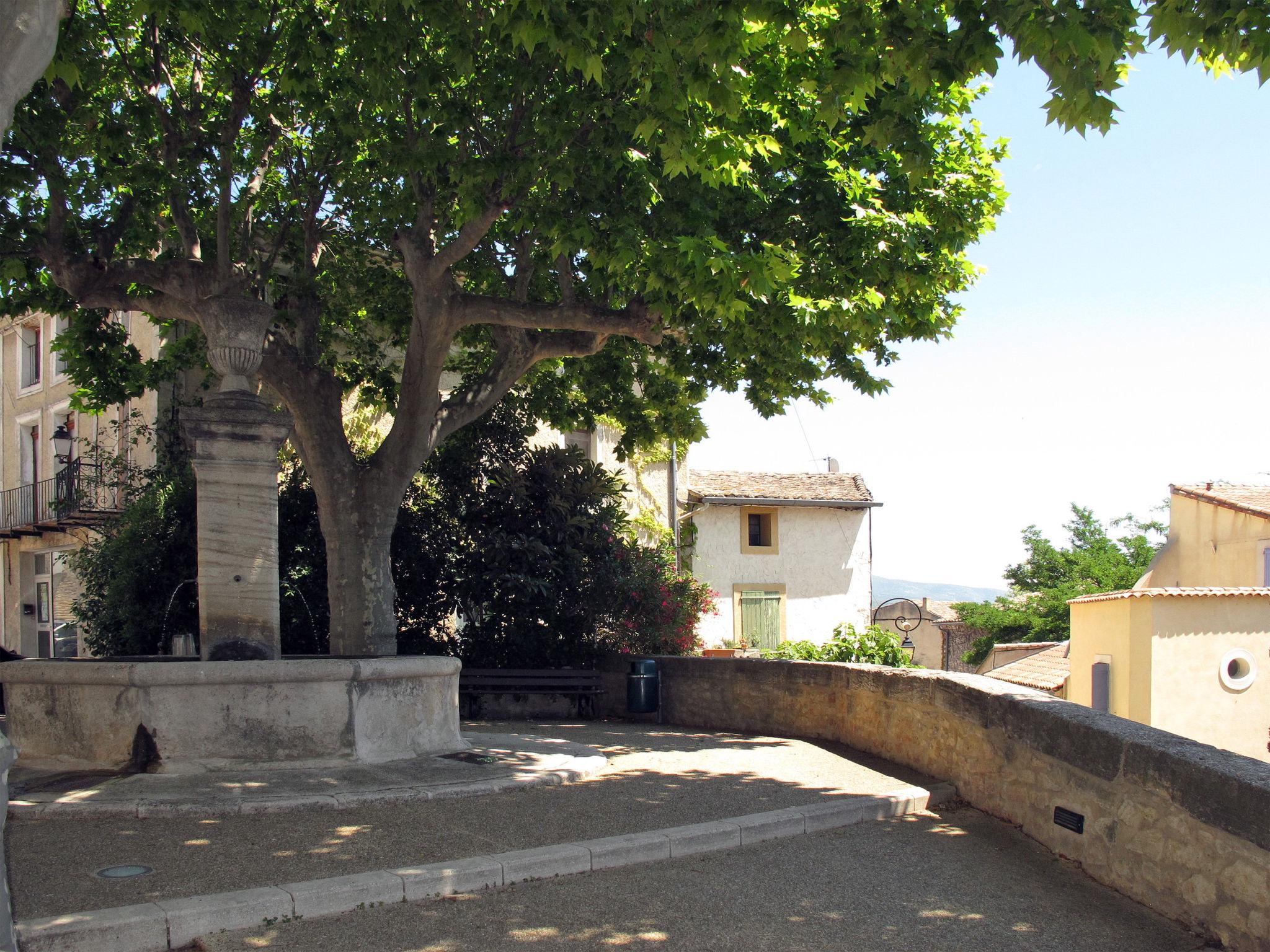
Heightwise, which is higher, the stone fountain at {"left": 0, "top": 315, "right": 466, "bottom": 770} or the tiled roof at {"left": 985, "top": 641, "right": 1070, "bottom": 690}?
the stone fountain at {"left": 0, "top": 315, "right": 466, "bottom": 770}

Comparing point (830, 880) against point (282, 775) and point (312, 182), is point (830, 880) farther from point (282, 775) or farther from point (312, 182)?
point (312, 182)

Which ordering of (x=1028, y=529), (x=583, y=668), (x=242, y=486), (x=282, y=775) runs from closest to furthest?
(x=282, y=775) < (x=242, y=486) < (x=583, y=668) < (x=1028, y=529)

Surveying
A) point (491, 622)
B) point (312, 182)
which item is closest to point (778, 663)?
point (491, 622)

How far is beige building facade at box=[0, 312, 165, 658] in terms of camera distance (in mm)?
20984

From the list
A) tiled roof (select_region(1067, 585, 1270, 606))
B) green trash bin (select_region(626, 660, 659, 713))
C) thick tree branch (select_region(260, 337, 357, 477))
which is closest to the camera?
thick tree branch (select_region(260, 337, 357, 477))

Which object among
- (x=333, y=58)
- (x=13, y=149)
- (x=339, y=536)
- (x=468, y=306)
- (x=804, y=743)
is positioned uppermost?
(x=333, y=58)

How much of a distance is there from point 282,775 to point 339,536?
419cm

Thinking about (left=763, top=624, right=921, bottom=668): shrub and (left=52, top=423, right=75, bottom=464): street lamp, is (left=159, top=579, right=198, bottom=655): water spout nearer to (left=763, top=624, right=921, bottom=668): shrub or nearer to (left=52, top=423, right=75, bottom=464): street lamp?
(left=52, top=423, right=75, bottom=464): street lamp

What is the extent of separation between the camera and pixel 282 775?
25.0ft

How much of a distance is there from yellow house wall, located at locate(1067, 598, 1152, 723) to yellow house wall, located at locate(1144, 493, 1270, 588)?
4.84 meters

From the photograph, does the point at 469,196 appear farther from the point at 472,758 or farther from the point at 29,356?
the point at 29,356

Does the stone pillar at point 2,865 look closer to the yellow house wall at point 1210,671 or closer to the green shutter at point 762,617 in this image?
the yellow house wall at point 1210,671

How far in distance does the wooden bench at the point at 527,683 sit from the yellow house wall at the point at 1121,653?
399 inches

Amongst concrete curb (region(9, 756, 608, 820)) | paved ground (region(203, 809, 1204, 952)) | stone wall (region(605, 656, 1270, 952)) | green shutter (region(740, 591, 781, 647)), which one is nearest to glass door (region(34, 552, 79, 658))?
concrete curb (region(9, 756, 608, 820))
